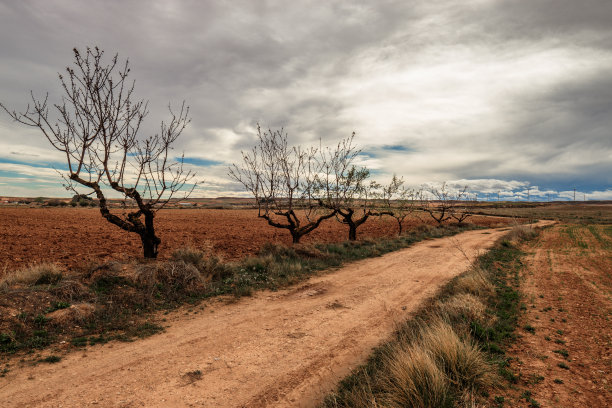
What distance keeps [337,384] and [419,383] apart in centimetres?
130

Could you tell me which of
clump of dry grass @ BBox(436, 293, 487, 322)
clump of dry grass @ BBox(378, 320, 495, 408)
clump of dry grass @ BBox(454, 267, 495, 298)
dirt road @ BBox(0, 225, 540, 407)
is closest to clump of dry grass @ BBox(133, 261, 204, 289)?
dirt road @ BBox(0, 225, 540, 407)

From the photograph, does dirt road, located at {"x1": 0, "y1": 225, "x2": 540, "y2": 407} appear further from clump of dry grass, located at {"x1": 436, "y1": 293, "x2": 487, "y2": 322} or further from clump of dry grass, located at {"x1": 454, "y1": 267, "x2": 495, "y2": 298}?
clump of dry grass, located at {"x1": 454, "y1": 267, "x2": 495, "y2": 298}

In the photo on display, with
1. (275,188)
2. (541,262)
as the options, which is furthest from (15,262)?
(541,262)

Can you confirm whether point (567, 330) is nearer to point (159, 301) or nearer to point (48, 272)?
point (159, 301)

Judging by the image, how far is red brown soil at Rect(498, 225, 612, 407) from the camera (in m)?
4.24

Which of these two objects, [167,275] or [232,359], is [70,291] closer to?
[167,275]

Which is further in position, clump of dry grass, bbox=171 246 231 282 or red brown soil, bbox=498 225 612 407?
clump of dry grass, bbox=171 246 231 282

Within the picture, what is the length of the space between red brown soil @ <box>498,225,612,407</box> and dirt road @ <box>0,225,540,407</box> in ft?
8.45

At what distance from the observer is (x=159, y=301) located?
8.00m

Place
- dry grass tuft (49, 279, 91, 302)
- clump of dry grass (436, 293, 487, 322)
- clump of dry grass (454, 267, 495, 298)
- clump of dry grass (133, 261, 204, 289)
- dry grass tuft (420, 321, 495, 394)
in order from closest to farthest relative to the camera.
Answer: dry grass tuft (420, 321, 495, 394)
clump of dry grass (436, 293, 487, 322)
dry grass tuft (49, 279, 91, 302)
clump of dry grass (133, 261, 204, 289)
clump of dry grass (454, 267, 495, 298)

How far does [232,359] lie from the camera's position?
528 centimetres

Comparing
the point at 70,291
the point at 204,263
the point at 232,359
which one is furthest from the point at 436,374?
the point at 204,263

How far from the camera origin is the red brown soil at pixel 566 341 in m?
4.24

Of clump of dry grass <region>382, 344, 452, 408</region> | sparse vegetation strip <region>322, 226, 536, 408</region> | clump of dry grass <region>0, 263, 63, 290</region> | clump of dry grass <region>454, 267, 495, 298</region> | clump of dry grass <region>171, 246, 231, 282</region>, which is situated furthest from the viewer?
clump of dry grass <region>171, 246, 231, 282</region>
